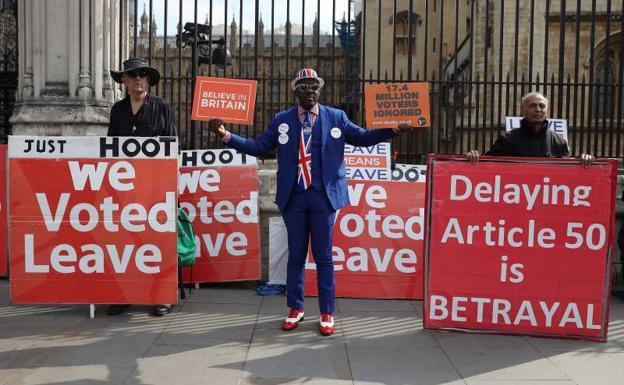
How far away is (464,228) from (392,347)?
3.32 ft

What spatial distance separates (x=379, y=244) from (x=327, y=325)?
145 cm

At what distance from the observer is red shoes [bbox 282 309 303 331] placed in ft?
16.1

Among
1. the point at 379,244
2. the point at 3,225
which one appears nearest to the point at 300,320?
the point at 379,244

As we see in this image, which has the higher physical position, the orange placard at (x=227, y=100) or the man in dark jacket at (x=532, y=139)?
the orange placard at (x=227, y=100)

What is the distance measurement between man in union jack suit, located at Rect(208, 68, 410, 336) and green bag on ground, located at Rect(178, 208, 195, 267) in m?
→ 1.12

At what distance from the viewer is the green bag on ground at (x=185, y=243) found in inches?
220

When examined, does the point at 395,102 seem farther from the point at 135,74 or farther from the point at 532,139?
the point at 135,74

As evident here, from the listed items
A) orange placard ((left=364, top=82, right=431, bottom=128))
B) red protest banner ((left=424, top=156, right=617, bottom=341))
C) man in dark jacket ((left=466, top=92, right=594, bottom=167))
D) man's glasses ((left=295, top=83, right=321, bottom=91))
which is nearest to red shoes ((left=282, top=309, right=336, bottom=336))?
red protest banner ((left=424, top=156, right=617, bottom=341))

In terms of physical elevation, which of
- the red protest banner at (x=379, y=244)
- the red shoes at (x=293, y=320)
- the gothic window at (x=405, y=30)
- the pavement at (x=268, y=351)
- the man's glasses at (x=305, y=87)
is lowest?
the pavement at (x=268, y=351)

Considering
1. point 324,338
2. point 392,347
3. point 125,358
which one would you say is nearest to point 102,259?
point 125,358

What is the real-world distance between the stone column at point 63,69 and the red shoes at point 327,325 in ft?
11.5

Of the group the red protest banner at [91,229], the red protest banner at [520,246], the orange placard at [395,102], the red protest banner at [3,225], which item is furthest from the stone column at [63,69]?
the red protest banner at [520,246]

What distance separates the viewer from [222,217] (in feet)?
21.0

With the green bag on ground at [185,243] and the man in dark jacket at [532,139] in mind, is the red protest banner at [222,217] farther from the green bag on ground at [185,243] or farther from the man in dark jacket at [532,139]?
the man in dark jacket at [532,139]
